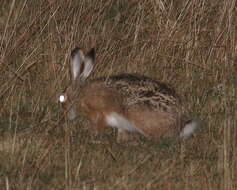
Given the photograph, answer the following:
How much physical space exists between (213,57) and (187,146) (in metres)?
1.58

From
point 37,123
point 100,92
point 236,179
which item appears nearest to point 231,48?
point 100,92

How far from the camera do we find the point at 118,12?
727cm

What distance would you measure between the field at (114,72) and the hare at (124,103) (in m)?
0.11

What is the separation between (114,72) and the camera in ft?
21.9

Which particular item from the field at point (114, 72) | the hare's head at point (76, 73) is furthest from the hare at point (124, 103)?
the field at point (114, 72)

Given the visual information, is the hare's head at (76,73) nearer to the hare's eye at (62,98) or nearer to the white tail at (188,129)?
the hare's eye at (62,98)

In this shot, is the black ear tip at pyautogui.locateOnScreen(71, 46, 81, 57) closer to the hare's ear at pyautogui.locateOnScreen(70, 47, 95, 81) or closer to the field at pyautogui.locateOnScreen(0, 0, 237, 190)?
the hare's ear at pyautogui.locateOnScreen(70, 47, 95, 81)

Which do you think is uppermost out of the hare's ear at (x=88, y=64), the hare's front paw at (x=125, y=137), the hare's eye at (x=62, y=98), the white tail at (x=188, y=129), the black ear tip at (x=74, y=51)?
the black ear tip at (x=74, y=51)

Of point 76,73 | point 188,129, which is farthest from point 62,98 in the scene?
point 188,129

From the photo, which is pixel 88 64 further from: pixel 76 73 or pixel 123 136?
pixel 123 136

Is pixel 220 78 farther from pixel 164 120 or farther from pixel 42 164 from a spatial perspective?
pixel 42 164

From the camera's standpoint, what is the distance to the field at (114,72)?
4754 mm

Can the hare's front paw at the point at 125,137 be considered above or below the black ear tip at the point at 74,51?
below

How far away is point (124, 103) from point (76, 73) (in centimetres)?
53
